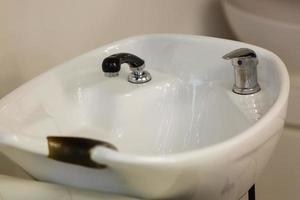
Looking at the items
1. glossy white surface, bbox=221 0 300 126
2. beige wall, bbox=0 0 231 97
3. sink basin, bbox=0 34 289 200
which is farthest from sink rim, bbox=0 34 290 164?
glossy white surface, bbox=221 0 300 126

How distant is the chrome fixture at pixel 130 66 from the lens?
0.95 m

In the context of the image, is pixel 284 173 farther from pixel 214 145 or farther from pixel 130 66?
pixel 214 145

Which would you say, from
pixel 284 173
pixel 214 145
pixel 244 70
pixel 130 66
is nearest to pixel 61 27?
pixel 130 66

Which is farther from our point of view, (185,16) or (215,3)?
(215,3)

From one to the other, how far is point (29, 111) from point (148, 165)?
313 millimetres

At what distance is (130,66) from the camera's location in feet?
3.24

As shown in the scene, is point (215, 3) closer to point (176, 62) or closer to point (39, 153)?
point (176, 62)

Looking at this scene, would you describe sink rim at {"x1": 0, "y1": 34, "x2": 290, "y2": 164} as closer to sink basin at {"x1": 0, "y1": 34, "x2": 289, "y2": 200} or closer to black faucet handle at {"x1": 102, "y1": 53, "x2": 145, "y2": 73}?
sink basin at {"x1": 0, "y1": 34, "x2": 289, "y2": 200}

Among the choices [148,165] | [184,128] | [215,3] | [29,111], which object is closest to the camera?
[148,165]

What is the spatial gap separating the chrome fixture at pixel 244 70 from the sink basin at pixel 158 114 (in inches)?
0.5

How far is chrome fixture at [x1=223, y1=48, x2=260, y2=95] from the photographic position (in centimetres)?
93

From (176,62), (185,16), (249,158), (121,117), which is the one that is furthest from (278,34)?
(249,158)

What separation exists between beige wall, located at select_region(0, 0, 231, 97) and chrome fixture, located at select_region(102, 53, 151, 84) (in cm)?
14

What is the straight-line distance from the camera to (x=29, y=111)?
0.88m
